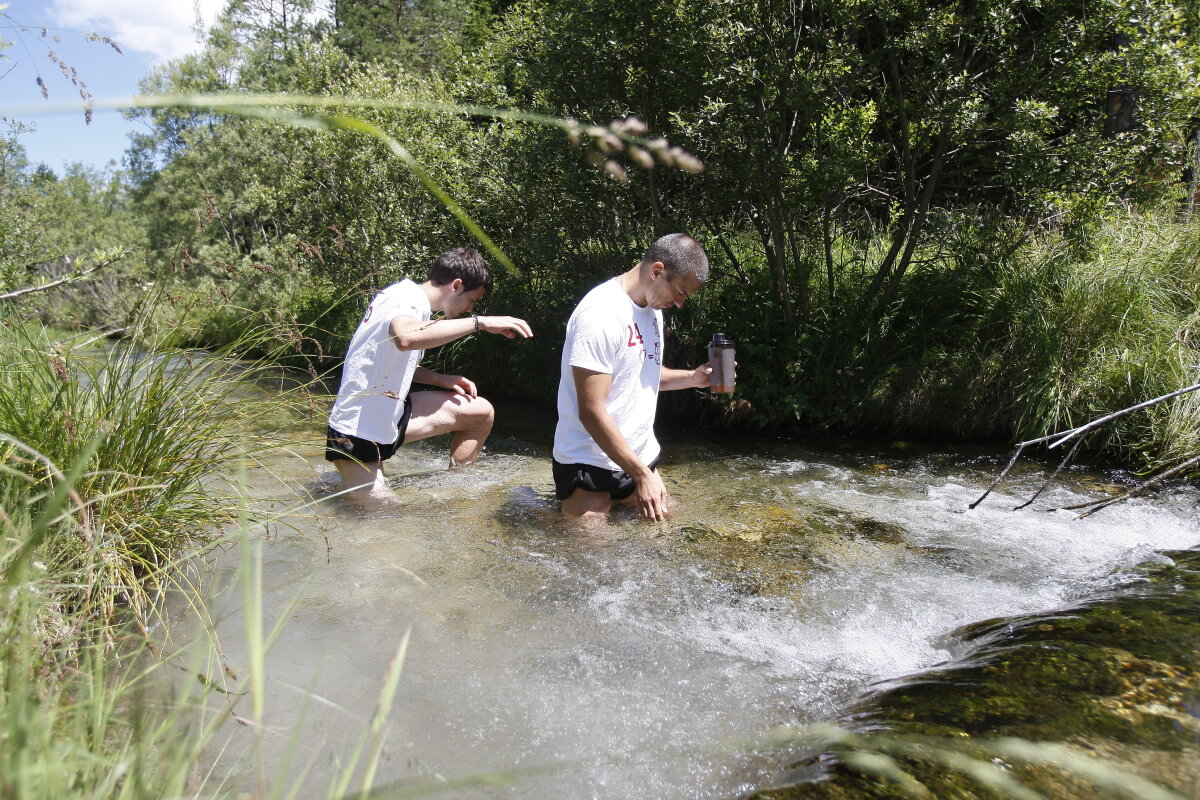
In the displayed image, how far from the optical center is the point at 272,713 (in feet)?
9.21

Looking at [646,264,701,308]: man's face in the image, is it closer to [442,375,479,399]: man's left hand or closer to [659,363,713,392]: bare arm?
[659,363,713,392]: bare arm

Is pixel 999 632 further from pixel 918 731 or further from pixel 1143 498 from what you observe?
pixel 1143 498

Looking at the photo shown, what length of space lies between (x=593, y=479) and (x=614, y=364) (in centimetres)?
66

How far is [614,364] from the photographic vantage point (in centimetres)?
436

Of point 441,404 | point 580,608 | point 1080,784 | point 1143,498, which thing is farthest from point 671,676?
point 1143,498

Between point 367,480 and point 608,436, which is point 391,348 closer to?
point 367,480

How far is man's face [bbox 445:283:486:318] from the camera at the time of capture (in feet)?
17.2

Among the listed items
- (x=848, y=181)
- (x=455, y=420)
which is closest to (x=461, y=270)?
(x=455, y=420)

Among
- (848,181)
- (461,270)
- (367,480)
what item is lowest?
(367,480)

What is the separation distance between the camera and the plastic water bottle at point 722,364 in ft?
14.9

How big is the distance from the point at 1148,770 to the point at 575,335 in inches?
112

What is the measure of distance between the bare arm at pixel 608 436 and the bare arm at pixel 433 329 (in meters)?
0.68

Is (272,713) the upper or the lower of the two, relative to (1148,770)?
lower

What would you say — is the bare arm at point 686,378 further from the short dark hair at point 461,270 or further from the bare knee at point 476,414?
the bare knee at point 476,414
